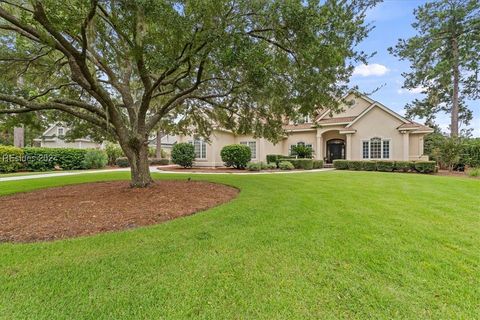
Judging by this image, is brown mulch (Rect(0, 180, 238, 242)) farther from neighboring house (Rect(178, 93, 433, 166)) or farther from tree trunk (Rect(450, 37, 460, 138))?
tree trunk (Rect(450, 37, 460, 138))

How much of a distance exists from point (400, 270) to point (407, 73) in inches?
1212

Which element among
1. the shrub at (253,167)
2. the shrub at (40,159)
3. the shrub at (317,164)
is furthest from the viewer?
the shrub at (317,164)

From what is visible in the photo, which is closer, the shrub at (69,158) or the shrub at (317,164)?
the shrub at (69,158)

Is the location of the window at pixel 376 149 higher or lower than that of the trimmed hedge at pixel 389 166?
higher

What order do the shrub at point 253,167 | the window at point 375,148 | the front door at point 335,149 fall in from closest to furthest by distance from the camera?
the shrub at point 253,167 < the window at point 375,148 < the front door at point 335,149

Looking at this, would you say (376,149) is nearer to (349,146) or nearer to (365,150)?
(365,150)

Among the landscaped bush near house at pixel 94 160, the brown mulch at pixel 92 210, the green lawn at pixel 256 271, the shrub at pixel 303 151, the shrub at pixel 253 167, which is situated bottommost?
the green lawn at pixel 256 271

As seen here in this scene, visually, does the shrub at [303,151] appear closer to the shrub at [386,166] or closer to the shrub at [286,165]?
the shrub at [286,165]

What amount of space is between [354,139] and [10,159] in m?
27.3

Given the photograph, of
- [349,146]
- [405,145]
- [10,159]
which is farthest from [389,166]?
[10,159]

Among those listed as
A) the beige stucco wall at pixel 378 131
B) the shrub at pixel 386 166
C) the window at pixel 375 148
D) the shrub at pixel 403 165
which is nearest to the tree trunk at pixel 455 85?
the beige stucco wall at pixel 378 131

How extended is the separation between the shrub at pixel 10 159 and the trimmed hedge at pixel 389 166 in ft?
80.5

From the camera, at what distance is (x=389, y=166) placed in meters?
18.5

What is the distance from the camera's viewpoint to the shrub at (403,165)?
58.8ft
